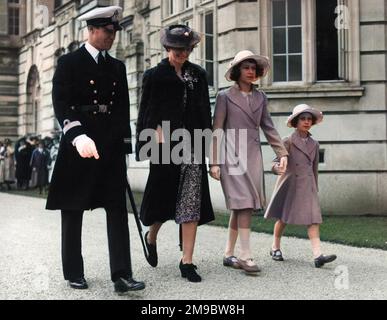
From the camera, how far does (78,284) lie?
5.10 meters

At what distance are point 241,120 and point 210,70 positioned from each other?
27.6 ft

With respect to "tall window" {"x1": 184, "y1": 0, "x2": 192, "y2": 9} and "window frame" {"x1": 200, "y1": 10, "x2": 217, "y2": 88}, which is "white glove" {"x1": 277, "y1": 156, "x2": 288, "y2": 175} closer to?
"window frame" {"x1": 200, "y1": 10, "x2": 217, "y2": 88}

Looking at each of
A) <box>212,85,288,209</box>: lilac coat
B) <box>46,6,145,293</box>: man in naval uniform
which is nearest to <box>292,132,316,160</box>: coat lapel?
<box>212,85,288,209</box>: lilac coat

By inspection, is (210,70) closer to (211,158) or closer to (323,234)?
(323,234)

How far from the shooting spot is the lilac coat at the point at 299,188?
6.57 m

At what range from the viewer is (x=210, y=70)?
47.1 ft

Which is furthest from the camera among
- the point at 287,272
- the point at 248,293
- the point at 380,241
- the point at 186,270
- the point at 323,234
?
the point at 323,234

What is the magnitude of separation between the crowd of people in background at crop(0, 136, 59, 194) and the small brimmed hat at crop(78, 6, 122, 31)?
14859 millimetres

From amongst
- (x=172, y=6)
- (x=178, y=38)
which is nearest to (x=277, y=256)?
(x=178, y=38)

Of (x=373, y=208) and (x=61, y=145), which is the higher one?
(x=61, y=145)

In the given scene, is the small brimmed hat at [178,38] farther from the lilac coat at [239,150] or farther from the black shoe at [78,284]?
the black shoe at [78,284]

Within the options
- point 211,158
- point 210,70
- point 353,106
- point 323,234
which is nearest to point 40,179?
point 210,70

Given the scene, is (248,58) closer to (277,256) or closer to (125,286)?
(277,256)

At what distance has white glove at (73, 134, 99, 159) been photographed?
4738 mm
